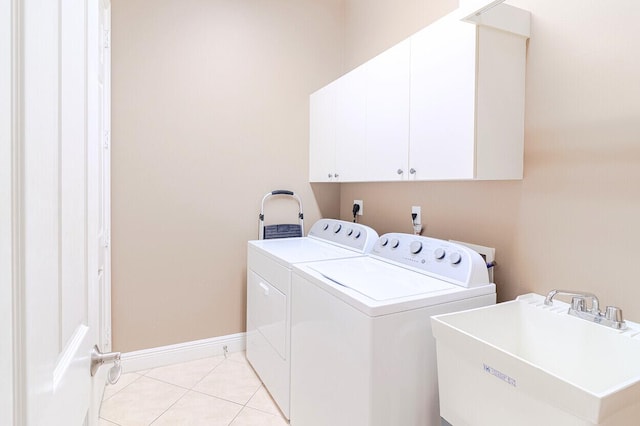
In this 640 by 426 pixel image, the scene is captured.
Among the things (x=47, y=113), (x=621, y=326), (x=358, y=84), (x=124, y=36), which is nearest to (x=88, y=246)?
(x=47, y=113)

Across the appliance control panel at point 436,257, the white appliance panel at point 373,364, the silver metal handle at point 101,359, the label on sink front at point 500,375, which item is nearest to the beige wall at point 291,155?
the appliance control panel at point 436,257

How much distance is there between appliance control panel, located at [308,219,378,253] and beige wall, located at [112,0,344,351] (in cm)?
27

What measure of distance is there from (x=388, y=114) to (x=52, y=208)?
166 centimetres

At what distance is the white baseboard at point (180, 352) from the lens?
8.04 ft

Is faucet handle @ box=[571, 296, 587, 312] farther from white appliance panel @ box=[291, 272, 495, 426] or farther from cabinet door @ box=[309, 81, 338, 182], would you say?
cabinet door @ box=[309, 81, 338, 182]

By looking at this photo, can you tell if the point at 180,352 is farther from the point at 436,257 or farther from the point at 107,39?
the point at 107,39

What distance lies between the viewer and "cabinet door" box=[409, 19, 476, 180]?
144cm

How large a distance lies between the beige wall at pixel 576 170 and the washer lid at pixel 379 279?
0.40 m

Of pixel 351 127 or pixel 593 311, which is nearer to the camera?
pixel 593 311

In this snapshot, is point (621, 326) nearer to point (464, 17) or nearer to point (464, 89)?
point (464, 89)

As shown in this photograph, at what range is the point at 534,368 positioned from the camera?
3.05 ft

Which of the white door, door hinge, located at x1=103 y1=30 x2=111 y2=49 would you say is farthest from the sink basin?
door hinge, located at x1=103 y1=30 x2=111 y2=49

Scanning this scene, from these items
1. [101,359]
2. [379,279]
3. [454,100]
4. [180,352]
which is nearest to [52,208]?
[101,359]

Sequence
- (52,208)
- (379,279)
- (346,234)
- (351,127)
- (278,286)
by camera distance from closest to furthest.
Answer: (52,208)
(379,279)
(278,286)
(351,127)
(346,234)
